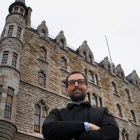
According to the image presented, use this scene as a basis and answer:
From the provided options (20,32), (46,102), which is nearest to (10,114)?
(46,102)

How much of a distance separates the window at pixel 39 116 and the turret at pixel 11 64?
1.83 metres

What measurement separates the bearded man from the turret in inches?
322

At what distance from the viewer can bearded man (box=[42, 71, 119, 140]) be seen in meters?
2.29

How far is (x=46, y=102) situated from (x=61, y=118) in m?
11.3

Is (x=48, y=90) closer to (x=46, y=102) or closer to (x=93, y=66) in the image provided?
(x=46, y=102)

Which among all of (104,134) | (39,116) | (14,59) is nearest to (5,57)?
(14,59)

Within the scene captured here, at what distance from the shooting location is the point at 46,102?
13773 mm

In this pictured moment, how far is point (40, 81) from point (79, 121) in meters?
12.7

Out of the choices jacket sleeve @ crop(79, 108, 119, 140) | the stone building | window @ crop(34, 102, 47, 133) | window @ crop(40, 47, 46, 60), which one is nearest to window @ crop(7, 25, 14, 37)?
the stone building

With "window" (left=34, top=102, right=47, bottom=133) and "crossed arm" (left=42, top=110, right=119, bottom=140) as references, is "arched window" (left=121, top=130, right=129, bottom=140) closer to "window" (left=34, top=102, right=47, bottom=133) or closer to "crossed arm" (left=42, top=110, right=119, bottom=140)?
"window" (left=34, top=102, right=47, bottom=133)

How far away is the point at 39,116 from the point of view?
12914mm

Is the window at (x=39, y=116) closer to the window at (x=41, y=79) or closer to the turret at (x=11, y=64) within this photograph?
the window at (x=41, y=79)

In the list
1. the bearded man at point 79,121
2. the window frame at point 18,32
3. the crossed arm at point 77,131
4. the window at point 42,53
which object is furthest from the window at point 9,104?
the crossed arm at point 77,131

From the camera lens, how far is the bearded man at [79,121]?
2.29 meters
